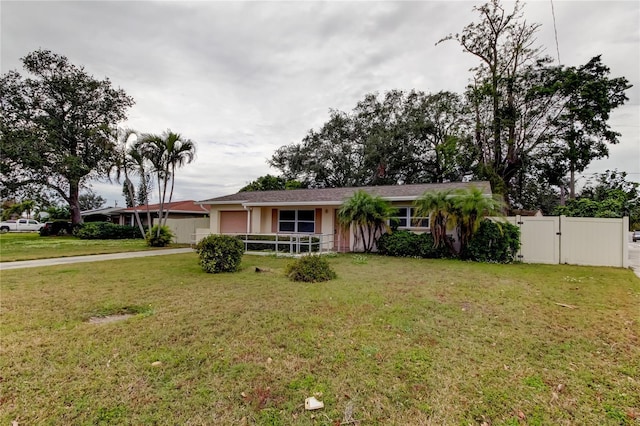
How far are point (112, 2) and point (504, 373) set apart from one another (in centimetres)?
1217

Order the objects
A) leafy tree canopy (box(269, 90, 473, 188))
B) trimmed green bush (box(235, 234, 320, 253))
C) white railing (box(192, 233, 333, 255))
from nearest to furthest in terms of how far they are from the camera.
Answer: white railing (box(192, 233, 333, 255))
trimmed green bush (box(235, 234, 320, 253))
leafy tree canopy (box(269, 90, 473, 188))

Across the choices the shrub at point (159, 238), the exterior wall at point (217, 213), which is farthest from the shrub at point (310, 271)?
the shrub at point (159, 238)

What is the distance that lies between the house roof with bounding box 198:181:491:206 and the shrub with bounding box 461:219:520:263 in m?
1.79

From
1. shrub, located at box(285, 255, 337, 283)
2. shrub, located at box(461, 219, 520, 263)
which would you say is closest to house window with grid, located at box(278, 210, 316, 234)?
shrub, located at box(461, 219, 520, 263)

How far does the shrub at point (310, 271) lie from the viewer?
7.35 m

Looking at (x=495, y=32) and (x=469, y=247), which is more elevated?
(x=495, y=32)

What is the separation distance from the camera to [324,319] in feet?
15.0

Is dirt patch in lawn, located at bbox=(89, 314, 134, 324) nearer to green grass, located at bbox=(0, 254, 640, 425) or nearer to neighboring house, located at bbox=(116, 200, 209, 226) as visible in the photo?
green grass, located at bbox=(0, 254, 640, 425)

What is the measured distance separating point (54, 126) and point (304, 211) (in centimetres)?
2246

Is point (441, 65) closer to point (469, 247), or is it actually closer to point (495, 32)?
point (495, 32)

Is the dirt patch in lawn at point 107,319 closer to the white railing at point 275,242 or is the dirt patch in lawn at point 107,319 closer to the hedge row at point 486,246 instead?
the white railing at point 275,242

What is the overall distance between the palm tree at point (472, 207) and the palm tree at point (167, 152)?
13499 mm

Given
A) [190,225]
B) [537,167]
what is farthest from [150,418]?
[537,167]

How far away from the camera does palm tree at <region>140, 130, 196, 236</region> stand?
52.6ft
